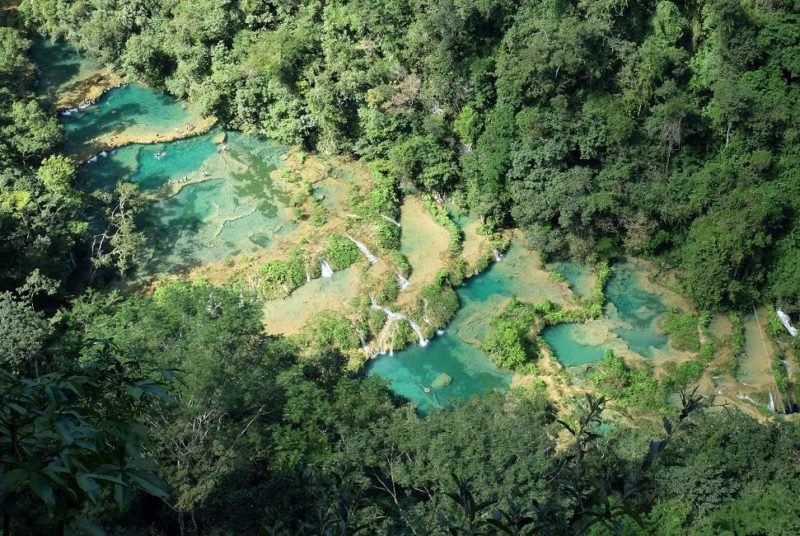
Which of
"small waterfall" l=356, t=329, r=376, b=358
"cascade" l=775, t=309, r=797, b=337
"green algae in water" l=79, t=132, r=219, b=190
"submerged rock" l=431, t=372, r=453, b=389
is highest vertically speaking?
"green algae in water" l=79, t=132, r=219, b=190

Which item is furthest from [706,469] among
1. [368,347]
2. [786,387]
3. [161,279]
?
[161,279]

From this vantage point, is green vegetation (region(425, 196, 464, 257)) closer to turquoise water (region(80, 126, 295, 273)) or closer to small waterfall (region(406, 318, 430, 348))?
small waterfall (region(406, 318, 430, 348))

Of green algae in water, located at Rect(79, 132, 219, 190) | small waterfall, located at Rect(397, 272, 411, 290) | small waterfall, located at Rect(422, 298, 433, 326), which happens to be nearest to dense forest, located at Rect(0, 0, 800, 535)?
green algae in water, located at Rect(79, 132, 219, 190)

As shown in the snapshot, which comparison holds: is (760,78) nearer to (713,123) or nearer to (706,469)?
(713,123)

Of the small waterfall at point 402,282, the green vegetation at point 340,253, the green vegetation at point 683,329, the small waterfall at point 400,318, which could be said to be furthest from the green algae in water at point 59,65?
the green vegetation at point 683,329

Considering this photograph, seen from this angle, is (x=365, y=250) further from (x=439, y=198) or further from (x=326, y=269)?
(x=439, y=198)

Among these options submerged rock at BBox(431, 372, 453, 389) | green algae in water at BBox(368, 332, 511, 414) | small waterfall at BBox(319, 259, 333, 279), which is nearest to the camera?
green algae in water at BBox(368, 332, 511, 414)

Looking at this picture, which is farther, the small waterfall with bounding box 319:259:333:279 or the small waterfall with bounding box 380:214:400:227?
the small waterfall with bounding box 380:214:400:227
